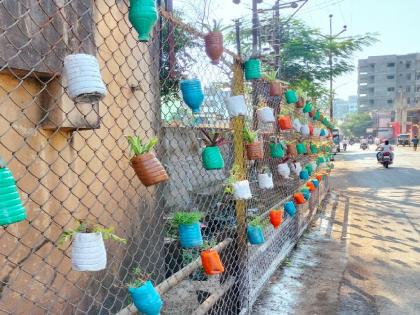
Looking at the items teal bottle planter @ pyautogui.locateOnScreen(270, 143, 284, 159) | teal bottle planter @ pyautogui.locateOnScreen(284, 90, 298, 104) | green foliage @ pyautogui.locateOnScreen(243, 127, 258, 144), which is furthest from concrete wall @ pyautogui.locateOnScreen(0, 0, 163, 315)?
teal bottle planter @ pyautogui.locateOnScreen(284, 90, 298, 104)

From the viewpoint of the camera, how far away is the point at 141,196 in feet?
10.7

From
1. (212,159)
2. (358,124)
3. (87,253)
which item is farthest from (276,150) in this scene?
(358,124)

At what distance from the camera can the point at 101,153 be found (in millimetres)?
2811

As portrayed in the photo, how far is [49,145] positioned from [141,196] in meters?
1.22

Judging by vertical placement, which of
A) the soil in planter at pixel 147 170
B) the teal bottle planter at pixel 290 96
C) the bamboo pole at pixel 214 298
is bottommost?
the bamboo pole at pixel 214 298

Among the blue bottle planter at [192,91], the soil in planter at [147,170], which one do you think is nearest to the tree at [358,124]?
the blue bottle planter at [192,91]

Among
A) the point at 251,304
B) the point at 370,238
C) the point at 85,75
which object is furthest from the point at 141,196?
the point at 370,238

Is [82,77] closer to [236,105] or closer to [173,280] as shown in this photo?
[173,280]

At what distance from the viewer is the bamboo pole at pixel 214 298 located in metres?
2.38

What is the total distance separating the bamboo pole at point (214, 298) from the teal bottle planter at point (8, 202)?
156 centimetres

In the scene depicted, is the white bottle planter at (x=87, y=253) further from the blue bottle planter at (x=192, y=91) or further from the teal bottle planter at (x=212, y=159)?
the teal bottle planter at (x=212, y=159)

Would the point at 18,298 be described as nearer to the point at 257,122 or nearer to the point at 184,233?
the point at 184,233

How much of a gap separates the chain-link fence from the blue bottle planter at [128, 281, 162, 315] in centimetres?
9

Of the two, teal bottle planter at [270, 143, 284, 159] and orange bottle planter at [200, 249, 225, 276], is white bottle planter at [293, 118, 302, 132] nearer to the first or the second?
teal bottle planter at [270, 143, 284, 159]
